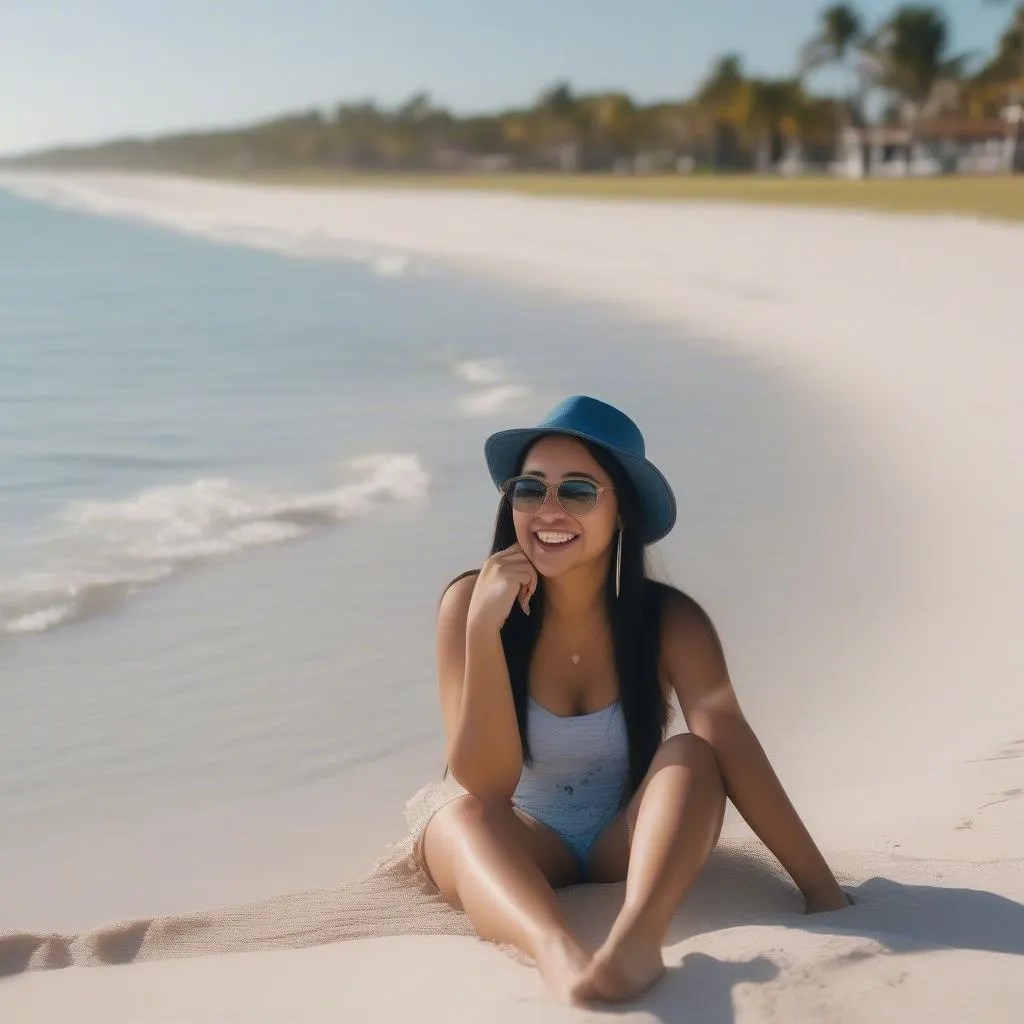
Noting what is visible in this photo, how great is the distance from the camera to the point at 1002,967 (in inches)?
104

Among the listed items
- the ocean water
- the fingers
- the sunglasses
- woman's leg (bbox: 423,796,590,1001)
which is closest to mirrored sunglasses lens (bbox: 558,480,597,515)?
the sunglasses

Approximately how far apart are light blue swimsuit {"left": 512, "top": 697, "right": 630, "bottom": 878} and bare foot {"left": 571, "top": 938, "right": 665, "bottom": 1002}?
64 cm

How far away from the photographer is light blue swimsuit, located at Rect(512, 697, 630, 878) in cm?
317

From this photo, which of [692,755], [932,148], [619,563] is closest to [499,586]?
[619,563]

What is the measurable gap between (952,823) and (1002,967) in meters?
0.93

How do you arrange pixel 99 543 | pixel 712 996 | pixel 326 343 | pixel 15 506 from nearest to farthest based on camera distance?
pixel 712 996 → pixel 99 543 → pixel 15 506 → pixel 326 343

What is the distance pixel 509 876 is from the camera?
286 cm

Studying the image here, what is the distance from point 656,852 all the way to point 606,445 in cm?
74

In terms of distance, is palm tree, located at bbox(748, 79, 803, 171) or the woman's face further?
palm tree, located at bbox(748, 79, 803, 171)

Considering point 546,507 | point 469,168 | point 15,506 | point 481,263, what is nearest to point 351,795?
point 546,507

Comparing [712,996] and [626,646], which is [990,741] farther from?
[712,996]

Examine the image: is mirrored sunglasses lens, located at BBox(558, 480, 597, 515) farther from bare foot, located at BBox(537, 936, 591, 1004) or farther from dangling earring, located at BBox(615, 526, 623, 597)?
bare foot, located at BBox(537, 936, 591, 1004)

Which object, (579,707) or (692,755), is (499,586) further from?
(692,755)

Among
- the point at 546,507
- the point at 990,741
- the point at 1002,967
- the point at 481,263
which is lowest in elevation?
the point at 481,263
